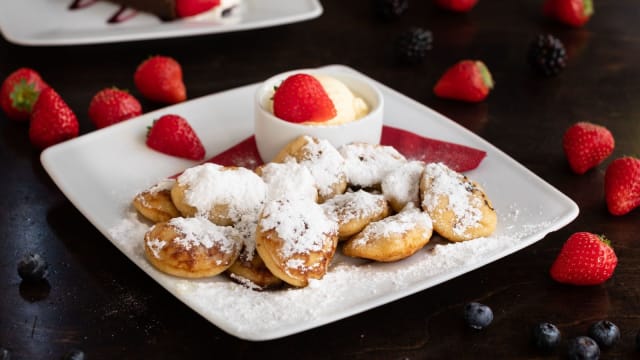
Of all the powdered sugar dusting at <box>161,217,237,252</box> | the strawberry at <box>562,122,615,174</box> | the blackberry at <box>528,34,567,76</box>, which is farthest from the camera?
the blackberry at <box>528,34,567,76</box>

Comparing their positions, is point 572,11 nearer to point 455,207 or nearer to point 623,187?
A: point 623,187

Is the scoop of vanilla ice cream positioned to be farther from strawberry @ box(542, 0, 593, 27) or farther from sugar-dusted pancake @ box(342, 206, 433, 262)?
strawberry @ box(542, 0, 593, 27)

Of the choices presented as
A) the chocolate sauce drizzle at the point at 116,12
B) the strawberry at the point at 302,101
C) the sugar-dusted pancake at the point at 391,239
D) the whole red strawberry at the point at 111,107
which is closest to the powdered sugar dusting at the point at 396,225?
the sugar-dusted pancake at the point at 391,239

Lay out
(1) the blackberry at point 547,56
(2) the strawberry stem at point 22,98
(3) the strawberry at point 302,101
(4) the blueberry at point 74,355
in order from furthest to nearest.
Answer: (1) the blackberry at point 547,56 → (2) the strawberry stem at point 22,98 → (3) the strawberry at point 302,101 → (4) the blueberry at point 74,355

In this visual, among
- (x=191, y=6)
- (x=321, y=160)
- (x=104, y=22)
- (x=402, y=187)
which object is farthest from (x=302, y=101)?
(x=104, y=22)

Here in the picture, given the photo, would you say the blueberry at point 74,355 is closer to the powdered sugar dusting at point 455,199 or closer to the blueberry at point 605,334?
the powdered sugar dusting at point 455,199

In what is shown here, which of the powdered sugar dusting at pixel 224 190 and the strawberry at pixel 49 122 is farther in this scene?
the strawberry at pixel 49 122

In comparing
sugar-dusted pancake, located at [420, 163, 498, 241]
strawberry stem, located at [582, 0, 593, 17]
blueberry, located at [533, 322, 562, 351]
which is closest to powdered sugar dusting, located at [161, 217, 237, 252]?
sugar-dusted pancake, located at [420, 163, 498, 241]
